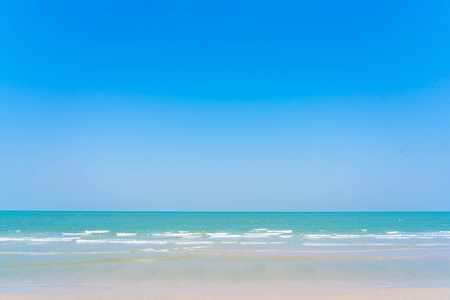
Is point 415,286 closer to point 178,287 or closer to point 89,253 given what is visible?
point 178,287

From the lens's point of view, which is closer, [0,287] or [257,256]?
[0,287]

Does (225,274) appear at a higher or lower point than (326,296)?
lower

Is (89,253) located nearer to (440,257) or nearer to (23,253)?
(23,253)

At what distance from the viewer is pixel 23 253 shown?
1942 centimetres

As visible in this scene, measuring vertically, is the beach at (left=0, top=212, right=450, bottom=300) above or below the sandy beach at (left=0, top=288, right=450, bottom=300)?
below

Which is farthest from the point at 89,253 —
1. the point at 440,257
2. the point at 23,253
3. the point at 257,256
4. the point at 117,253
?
the point at 440,257

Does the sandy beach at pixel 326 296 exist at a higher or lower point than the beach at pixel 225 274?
higher

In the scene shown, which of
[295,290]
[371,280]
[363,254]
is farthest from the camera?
[363,254]

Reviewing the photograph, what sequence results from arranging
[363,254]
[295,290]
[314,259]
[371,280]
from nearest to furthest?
[295,290]
[371,280]
[314,259]
[363,254]

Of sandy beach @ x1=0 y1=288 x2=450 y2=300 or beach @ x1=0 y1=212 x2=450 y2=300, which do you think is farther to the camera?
beach @ x1=0 y1=212 x2=450 y2=300

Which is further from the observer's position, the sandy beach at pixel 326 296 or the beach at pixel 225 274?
the beach at pixel 225 274

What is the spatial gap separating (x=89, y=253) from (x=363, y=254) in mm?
15530

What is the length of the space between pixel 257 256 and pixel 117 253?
809 centimetres

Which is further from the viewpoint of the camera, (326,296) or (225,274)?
(225,274)
